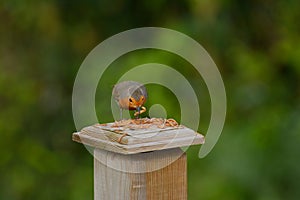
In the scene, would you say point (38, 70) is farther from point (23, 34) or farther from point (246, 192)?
point (246, 192)

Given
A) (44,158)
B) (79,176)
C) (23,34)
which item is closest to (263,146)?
(79,176)

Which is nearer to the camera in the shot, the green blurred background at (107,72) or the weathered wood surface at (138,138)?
the weathered wood surface at (138,138)

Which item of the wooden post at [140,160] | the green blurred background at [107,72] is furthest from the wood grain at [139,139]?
the green blurred background at [107,72]

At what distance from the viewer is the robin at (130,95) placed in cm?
103

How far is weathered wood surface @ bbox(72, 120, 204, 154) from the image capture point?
981mm

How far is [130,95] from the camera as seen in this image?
103 centimetres

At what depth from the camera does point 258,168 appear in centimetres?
269

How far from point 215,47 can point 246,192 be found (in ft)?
2.72

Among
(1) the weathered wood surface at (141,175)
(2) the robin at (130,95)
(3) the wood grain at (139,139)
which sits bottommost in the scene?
(1) the weathered wood surface at (141,175)

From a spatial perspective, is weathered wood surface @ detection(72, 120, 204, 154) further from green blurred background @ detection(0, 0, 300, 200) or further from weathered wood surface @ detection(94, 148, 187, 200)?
green blurred background @ detection(0, 0, 300, 200)

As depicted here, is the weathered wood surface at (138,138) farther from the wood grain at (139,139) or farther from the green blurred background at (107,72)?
the green blurred background at (107,72)

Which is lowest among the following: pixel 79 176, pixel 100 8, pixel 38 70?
pixel 79 176

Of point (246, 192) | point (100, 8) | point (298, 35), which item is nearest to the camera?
point (246, 192)

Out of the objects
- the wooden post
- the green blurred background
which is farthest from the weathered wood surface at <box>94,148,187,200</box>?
the green blurred background
